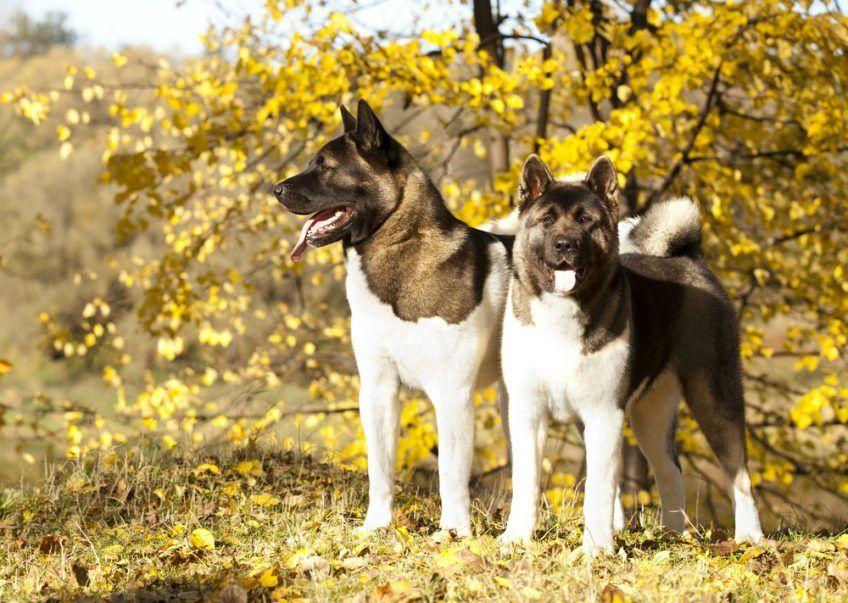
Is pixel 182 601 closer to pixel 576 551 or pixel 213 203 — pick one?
pixel 576 551

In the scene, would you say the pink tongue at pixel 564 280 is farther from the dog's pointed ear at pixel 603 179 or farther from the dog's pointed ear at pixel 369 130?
the dog's pointed ear at pixel 369 130

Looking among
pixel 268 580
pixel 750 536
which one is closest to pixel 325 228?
pixel 268 580

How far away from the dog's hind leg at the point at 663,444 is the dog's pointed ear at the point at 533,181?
1.45m

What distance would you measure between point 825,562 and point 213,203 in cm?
828

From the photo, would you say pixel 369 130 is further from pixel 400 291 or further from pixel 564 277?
pixel 564 277

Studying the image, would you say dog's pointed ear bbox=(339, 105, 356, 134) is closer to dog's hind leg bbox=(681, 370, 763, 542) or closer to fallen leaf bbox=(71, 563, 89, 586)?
dog's hind leg bbox=(681, 370, 763, 542)

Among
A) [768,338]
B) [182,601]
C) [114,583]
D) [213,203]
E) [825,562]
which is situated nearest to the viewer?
[182,601]

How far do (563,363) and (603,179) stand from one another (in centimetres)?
85

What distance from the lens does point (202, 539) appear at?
14.3ft

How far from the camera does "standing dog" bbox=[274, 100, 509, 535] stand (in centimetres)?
436

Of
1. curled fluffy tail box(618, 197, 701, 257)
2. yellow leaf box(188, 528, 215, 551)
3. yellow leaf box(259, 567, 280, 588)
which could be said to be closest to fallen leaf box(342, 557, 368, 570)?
yellow leaf box(259, 567, 280, 588)

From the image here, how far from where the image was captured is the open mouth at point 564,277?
154 inches

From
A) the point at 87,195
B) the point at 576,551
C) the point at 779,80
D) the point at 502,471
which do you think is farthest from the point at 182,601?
the point at 87,195

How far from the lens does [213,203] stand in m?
10.9
